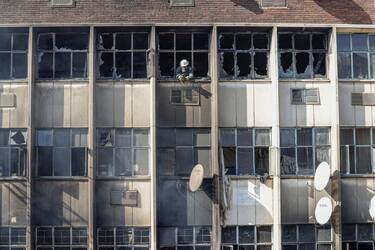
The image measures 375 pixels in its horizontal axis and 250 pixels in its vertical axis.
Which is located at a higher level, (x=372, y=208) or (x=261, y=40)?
(x=261, y=40)

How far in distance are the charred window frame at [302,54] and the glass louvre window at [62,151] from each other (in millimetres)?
7151

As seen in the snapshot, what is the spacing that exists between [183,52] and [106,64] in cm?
261

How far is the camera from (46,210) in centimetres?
2011

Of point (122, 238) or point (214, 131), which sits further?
point (214, 131)

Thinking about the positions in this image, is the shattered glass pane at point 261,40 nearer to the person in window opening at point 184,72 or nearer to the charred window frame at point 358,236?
the person in window opening at point 184,72

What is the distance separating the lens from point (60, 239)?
2016 cm

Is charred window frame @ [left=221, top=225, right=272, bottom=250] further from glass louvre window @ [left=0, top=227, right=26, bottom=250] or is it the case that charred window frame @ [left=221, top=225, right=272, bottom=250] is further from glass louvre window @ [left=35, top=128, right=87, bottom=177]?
glass louvre window @ [left=0, top=227, right=26, bottom=250]

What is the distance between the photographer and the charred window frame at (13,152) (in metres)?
20.4

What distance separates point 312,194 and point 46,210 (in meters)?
8.67

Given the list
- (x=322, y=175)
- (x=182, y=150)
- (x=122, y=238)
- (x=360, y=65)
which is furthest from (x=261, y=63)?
(x=122, y=238)

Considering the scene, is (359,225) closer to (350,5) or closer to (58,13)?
(350,5)

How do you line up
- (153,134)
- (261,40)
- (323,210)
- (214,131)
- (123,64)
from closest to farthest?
1. (323,210)
2. (153,134)
3. (214,131)
4. (123,64)
5. (261,40)

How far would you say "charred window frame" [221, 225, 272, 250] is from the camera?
2036 cm

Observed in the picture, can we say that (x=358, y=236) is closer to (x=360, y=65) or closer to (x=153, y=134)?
(x=360, y=65)
